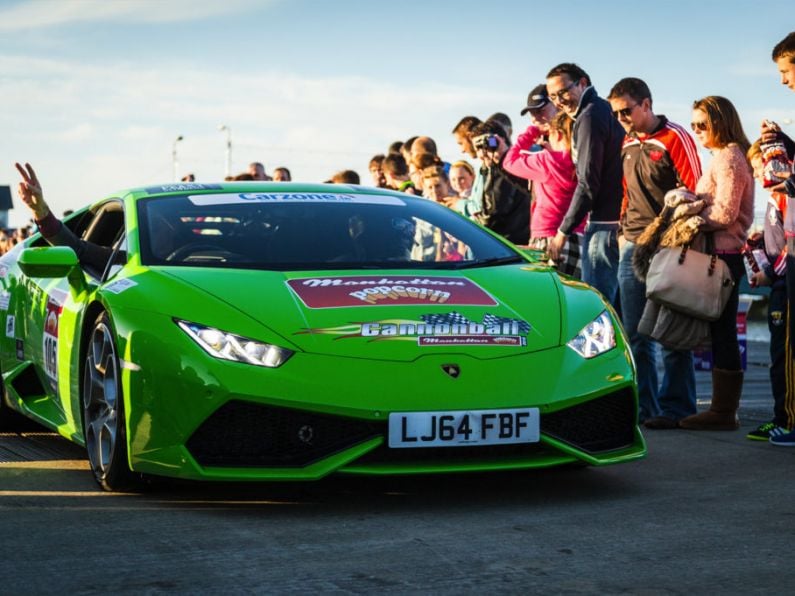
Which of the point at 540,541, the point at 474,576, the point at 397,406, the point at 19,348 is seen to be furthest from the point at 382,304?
the point at 19,348

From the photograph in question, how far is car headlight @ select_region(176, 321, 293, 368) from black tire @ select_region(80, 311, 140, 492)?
0.43 metres

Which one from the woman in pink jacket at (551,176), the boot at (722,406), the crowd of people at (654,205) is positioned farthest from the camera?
the woman in pink jacket at (551,176)

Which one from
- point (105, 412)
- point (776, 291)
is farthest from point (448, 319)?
point (776, 291)

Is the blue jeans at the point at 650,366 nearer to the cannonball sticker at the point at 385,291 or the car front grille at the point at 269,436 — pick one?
the cannonball sticker at the point at 385,291

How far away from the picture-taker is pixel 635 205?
24.7 feet

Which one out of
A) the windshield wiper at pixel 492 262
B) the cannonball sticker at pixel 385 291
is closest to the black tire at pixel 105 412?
the cannonball sticker at pixel 385 291

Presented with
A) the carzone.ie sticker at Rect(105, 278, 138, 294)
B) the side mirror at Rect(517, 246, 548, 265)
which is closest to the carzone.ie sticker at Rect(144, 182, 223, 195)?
the carzone.ie sticker at Rect(105, 278, 138, 294)

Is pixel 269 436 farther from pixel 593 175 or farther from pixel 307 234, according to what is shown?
pixel 593 175

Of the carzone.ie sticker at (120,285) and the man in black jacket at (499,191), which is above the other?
the man in black jacket at (499,191)

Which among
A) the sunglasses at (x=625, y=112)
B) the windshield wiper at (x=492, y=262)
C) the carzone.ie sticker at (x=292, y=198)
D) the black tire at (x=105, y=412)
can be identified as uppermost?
the sunglasses at (x=625, y=112)

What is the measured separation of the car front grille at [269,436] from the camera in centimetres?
464

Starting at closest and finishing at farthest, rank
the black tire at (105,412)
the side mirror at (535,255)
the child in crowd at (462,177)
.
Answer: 1. the black tire at (105,412)
2. the side mirror at (535,255)
3. the child in crowd at (462,177)

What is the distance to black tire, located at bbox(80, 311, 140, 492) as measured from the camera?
502cm

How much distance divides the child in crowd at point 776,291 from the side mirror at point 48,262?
3346mm
